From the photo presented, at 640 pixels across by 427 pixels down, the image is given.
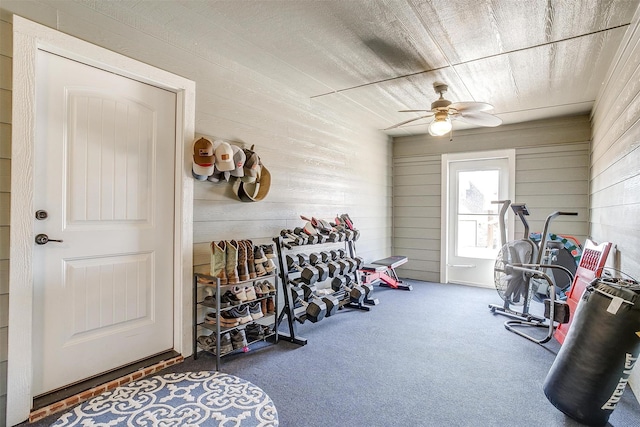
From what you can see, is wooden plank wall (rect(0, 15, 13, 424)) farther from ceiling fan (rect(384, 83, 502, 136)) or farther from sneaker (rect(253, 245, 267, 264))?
ceiling fan (rect(384, 83, 502, 136))

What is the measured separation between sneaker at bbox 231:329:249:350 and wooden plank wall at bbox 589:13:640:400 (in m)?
2.66

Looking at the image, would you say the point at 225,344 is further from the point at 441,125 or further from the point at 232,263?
the point at 441,125

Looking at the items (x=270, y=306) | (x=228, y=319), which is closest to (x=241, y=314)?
(x=228, y=319)

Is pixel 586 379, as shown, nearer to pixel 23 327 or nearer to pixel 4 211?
pixel 23 327

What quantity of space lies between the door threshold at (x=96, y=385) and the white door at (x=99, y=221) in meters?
0.05

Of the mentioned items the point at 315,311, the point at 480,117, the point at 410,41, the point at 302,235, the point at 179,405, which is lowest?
the point at 179,405

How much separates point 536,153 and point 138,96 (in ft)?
16.2

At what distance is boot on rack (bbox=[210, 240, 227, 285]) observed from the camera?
2.49m

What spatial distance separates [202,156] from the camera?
251 centimetres

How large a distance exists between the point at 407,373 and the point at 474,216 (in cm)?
355

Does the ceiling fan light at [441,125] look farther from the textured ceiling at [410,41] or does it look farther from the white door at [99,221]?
the white door at [99,221]

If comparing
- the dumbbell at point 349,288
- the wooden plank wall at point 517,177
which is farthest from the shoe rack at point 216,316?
the wooden plank wall at point 517,177

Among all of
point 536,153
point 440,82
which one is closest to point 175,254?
point 440,82

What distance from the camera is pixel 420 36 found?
8.07 ft
